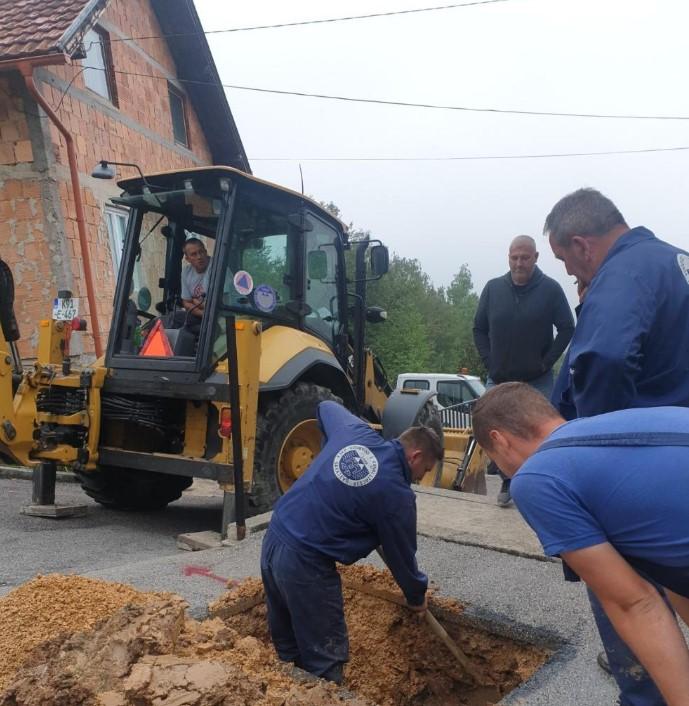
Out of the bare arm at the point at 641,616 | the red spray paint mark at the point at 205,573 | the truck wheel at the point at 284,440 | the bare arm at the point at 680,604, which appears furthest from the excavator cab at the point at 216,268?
the bare arm at the point at 641,616

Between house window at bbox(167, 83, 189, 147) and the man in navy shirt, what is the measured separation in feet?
38.3

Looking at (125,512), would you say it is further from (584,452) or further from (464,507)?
(584,452)

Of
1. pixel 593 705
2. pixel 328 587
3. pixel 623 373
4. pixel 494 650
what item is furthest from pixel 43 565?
pixel 623 373

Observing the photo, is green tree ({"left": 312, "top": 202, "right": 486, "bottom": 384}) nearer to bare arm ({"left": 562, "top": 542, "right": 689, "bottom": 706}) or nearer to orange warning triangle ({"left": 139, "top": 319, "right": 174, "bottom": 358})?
orange warning triangle ({"left": 139, "top": 319, "right": 174, "bottom": 358})

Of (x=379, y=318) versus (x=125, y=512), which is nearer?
(x=125, y=512)

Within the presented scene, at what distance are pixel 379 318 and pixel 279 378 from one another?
5.96ft

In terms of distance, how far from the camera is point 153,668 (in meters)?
2.13

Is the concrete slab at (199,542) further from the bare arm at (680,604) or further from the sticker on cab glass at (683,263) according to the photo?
the sticker on cab glass at (683,263)

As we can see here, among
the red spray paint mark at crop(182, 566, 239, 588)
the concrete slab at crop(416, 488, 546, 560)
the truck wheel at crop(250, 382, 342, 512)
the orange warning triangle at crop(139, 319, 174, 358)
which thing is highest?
the orange warning triangle at crop(139, 319, 174, 358)

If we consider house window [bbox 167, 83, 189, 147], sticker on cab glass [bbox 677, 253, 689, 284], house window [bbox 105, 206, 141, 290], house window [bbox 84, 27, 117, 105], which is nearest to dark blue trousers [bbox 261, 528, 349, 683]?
sticker on cab glass [bbox 677, 253, 689, 284]

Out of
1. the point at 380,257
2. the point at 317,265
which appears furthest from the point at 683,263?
the point at 317,265

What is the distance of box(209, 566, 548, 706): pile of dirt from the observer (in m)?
3.36

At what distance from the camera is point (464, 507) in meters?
5.07

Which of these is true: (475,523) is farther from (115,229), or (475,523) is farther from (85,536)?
(115,229)
